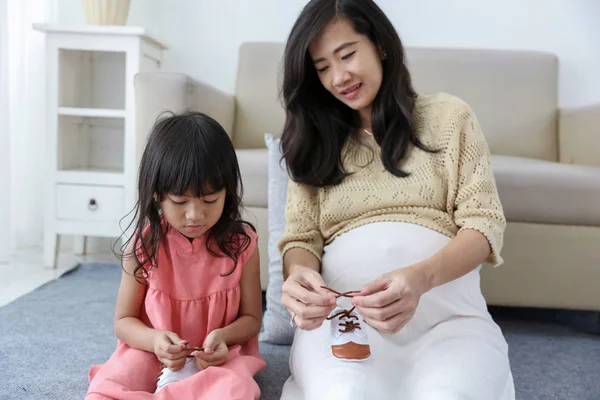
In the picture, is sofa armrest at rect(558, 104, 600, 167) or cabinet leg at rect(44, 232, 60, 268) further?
cabinet leg at rect(44, 232, 60, 268)

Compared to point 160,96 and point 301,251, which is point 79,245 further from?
point 301,251

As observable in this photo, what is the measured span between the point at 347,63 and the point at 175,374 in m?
0.60

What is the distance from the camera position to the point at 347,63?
1.04 meters

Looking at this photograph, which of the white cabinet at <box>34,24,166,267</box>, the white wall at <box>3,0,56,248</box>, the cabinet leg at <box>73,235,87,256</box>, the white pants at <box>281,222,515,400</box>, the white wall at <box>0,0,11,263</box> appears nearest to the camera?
the white pants at <box>281,222,515,400</box>

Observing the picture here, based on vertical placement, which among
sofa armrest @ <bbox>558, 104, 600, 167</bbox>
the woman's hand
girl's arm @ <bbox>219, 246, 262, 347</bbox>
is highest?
sofa armrest @ <bbox>558, 104, 600, 167</bbox>

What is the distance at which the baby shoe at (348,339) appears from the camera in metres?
0.80

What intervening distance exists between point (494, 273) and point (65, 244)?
68.3 inches

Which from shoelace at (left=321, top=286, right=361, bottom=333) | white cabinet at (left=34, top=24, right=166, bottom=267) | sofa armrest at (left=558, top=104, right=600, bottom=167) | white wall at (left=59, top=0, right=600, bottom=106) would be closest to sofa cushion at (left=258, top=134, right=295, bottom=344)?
shoelace at (left=321, top=286, right=361, bottom=333)

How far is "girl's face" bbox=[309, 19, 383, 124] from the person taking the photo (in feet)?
3.38

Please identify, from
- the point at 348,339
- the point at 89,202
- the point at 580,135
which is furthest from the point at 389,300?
the point at 89,202

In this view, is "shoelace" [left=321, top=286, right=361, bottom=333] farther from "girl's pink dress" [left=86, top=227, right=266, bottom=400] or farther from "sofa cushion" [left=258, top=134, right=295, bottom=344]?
"sofa cushion" [left=258, top=134, right=295, bottom=344]

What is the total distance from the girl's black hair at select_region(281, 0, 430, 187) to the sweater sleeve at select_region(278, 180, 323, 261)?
0.10 ft

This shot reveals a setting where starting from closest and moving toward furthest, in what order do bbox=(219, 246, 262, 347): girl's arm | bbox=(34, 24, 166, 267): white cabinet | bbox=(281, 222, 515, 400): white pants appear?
bbox=(281, 222, 515, 400): white pants, bbox=(219, 246, 262, 347): girl's arm, bbox=(34, 24, 166, 267): white cabinet

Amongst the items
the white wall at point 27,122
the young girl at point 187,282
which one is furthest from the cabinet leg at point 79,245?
the young girl at point 187,282
